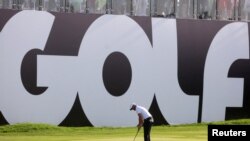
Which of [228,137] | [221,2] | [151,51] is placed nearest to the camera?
[228,137]

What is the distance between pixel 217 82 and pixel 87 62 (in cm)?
867

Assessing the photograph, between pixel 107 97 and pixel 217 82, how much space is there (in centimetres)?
742

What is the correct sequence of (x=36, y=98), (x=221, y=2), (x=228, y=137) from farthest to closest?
(x=221, y=2) < (x=36, y=98) < (x=228, y=137)

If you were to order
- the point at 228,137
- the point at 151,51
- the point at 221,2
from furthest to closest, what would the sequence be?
the point at 221,2, the point at 151,51, the point at 228,137

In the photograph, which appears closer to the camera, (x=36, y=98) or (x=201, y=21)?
(x=36, y=98)

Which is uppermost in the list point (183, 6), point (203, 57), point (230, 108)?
point (183, 6)

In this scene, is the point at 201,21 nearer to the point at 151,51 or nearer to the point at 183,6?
the point at 183,6

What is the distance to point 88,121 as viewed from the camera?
40938mm

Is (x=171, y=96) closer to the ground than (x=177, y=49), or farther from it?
closer to the ground

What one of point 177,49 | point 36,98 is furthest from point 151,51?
point 36,98

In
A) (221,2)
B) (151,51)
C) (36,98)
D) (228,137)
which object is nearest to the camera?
(228,137)

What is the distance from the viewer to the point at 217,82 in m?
44.1

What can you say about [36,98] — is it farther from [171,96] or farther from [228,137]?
[228,137]

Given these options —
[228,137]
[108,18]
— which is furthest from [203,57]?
[228,137]
